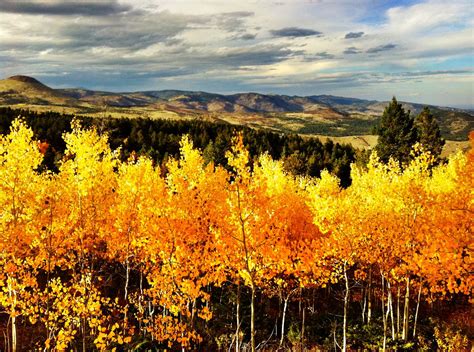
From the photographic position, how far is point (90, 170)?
86.3 ft

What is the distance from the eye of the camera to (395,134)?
78.0 metres

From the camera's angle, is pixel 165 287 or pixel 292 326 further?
pixel 292 326

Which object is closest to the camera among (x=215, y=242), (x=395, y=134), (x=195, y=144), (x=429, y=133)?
(x=215, y=242)

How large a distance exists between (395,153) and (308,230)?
155 ft

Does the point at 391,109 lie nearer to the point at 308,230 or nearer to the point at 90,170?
the point at 308,230

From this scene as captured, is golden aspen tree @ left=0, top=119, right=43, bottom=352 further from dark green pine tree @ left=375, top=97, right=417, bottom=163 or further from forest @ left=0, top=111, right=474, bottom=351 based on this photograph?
dark green pine tree @ left=375, top=97, right=417, bottom=163

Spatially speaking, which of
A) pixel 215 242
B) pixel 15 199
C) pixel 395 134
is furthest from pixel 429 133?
pixel 15 199

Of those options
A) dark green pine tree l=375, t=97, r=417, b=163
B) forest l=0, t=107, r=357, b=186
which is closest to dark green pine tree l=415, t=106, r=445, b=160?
dark green pine tree l=375, t=97, r=417, b=163

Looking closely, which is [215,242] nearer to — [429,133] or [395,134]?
[395,134]

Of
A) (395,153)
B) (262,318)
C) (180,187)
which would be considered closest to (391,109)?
(395,153)

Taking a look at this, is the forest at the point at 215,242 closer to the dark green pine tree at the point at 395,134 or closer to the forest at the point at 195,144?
the dark green pine tree at the point at 395,134

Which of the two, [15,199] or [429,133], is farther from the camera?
[429,133]

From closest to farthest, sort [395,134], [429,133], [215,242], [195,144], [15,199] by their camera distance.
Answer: [15,199] < [215,242] < [395,134] < [429,133] < [195,144]

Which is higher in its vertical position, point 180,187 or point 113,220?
point 180,187
